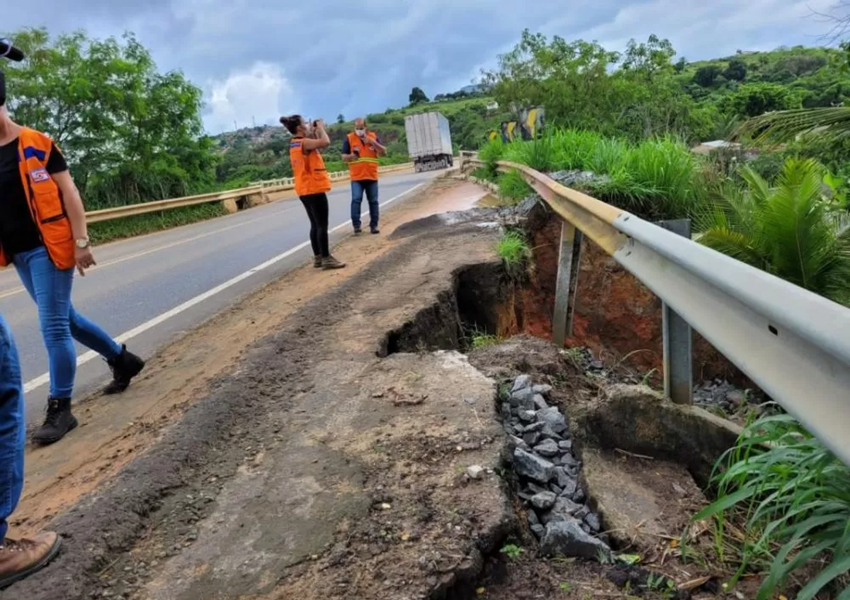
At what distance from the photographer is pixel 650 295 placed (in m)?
6.43

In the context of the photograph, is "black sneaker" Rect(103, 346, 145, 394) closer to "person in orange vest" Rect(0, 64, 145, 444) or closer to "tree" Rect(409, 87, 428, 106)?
"person in orange vest" Rect(0, 64, 145, 444)

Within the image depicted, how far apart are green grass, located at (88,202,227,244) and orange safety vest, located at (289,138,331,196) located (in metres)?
10.9

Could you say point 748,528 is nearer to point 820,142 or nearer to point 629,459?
point 629,459

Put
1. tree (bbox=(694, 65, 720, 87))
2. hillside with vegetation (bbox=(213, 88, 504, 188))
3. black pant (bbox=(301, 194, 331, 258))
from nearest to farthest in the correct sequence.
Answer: black pant (bbox=(301, 194, 331, 258)), hillside with vegetation (bbox=(213, 88, 504, 188)), tree (bbox=(694, 65, 720, 87))

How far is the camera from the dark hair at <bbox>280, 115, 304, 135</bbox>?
23.1 ft

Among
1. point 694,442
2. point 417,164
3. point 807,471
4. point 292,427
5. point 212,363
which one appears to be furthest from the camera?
point 417,164

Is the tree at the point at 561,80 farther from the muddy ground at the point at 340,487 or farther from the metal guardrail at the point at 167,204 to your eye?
the muddy ground at the point at 340,487

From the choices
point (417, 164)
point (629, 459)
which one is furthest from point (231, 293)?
point (417, 164)

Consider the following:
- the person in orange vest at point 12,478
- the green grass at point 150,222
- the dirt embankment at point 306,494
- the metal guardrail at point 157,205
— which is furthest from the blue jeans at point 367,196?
the green grass at point 150,222

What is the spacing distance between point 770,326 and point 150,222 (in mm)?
18874

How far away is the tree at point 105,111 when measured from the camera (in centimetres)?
2083

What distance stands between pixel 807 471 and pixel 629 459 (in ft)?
3.29

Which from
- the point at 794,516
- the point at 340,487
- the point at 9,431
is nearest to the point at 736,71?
the point at 794,516

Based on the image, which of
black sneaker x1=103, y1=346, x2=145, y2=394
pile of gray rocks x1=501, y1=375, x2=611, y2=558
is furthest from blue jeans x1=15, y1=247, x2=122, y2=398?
pile of gray rocks x1=501, y1=375, x2=611, y2=558
